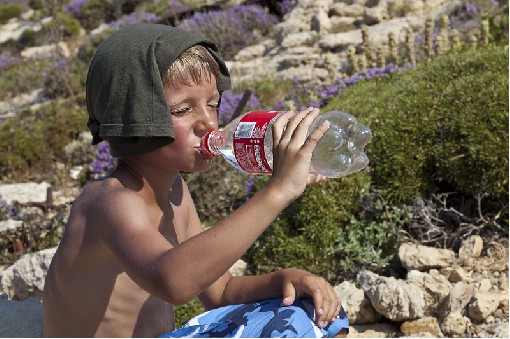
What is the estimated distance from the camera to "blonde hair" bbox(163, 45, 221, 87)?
2.58 meters

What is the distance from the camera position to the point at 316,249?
4.71 metres

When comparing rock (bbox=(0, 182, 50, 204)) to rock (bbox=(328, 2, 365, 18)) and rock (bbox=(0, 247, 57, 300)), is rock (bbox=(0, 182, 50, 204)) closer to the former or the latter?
rock (bbox=(0, 247, 57, 300))

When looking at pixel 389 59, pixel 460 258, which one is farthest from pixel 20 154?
pixel 460 258

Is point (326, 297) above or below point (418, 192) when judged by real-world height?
above

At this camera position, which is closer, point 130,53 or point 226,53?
point 130,53

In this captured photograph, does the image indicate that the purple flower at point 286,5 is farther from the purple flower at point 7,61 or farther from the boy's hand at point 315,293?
the boy's hand at point 315,293

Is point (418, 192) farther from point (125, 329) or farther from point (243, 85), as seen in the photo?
point (243, 85)

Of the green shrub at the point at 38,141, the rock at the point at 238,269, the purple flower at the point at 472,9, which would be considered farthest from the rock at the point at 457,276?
the purple flower at the point at 472,9

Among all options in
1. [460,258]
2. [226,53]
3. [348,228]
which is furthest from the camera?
[226,53]

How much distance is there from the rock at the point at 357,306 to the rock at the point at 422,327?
Answer: 252 millimetres

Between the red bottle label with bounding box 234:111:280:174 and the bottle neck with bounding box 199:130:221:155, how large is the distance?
0.23 feet

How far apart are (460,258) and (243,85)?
5.06 m

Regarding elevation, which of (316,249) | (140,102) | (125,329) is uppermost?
(140,102)

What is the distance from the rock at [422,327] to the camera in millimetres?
3989
